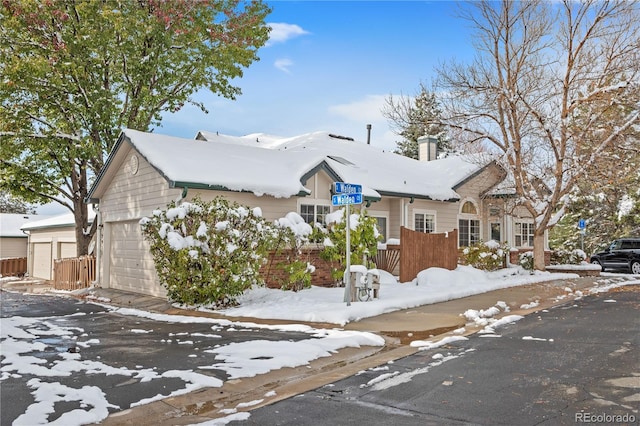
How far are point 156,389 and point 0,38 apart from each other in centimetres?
1933

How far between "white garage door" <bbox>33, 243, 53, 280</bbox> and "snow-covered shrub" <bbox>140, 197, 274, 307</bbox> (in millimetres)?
18328

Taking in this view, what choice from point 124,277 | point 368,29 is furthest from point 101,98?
point 368,29

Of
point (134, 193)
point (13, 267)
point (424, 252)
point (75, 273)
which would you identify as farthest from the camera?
point (13, 267)

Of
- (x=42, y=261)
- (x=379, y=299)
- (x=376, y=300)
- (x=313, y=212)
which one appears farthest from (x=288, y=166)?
(x=42, y=261)

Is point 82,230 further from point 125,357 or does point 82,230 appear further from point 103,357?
point 125,357

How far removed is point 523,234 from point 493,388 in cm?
2219

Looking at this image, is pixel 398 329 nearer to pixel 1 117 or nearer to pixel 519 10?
pixel 519 10

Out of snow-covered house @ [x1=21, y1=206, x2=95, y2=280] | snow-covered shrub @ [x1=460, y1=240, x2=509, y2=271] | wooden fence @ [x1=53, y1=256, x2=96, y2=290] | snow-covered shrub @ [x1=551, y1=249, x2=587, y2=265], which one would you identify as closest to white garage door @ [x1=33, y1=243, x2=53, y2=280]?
snow-covered house @ [x1=21, y1=206, x2=95, y2=280]

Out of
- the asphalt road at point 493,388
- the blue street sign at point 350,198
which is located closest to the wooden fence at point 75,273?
the blue street sign at point 350,198

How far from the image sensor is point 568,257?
24.1 meters

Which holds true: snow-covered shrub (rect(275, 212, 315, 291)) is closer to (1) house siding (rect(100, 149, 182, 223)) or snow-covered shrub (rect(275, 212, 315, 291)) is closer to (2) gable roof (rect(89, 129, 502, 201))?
(2) gable roof (rect(89, 129, 502, 201))

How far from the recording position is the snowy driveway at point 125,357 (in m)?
5.32

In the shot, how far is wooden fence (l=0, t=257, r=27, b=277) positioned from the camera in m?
30.9

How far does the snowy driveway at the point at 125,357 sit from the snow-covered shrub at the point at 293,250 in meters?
3.41
